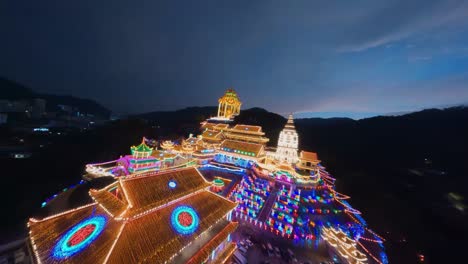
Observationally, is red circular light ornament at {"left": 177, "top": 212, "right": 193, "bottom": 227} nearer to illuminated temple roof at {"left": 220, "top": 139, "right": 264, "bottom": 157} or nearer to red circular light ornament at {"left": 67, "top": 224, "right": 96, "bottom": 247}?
red circular light ornament at {"left": 67, "top": 224, "right": 96, "bottom": 247}

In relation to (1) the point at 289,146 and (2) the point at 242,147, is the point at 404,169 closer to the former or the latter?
(1) the point at 289,146

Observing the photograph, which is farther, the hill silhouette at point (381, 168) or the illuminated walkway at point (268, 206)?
the hill silhouette at point (381, 168)

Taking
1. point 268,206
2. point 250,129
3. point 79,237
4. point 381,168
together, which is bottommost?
point 381,168

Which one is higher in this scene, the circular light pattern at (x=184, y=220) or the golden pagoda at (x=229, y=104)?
the golden pagoda at (x=229, y=104)

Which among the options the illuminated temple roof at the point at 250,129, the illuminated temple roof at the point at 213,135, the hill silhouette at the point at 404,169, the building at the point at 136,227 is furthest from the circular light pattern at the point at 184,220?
the illuminated temple roof at the point at 213,135

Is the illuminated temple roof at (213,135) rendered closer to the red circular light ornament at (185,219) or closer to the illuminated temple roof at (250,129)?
the illuminated temple roof at (250,129)

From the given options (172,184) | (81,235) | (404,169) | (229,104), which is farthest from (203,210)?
(404,169)

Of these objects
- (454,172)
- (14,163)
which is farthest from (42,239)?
(454,172)
